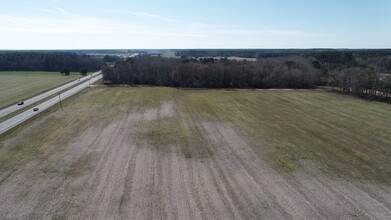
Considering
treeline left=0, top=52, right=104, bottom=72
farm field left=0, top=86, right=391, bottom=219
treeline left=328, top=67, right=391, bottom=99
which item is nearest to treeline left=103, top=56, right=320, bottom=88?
treeline left=328, top=67, right=391, bottom=99

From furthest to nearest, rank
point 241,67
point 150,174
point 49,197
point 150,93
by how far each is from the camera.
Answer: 1. point 241,67
2. point 150,93
3. point 150,174
4. point 49,197

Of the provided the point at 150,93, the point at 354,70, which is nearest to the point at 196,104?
the point at 150,93

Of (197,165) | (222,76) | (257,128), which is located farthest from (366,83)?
(197,165)

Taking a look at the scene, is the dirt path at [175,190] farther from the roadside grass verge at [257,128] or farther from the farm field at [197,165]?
the roadside grass verge at [257,128]

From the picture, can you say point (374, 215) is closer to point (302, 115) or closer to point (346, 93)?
point (302, 115)

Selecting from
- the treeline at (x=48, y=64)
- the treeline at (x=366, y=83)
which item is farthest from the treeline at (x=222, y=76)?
the treeline at (x=48, y=64)

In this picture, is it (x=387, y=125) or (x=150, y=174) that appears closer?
(x=150, y=174)
